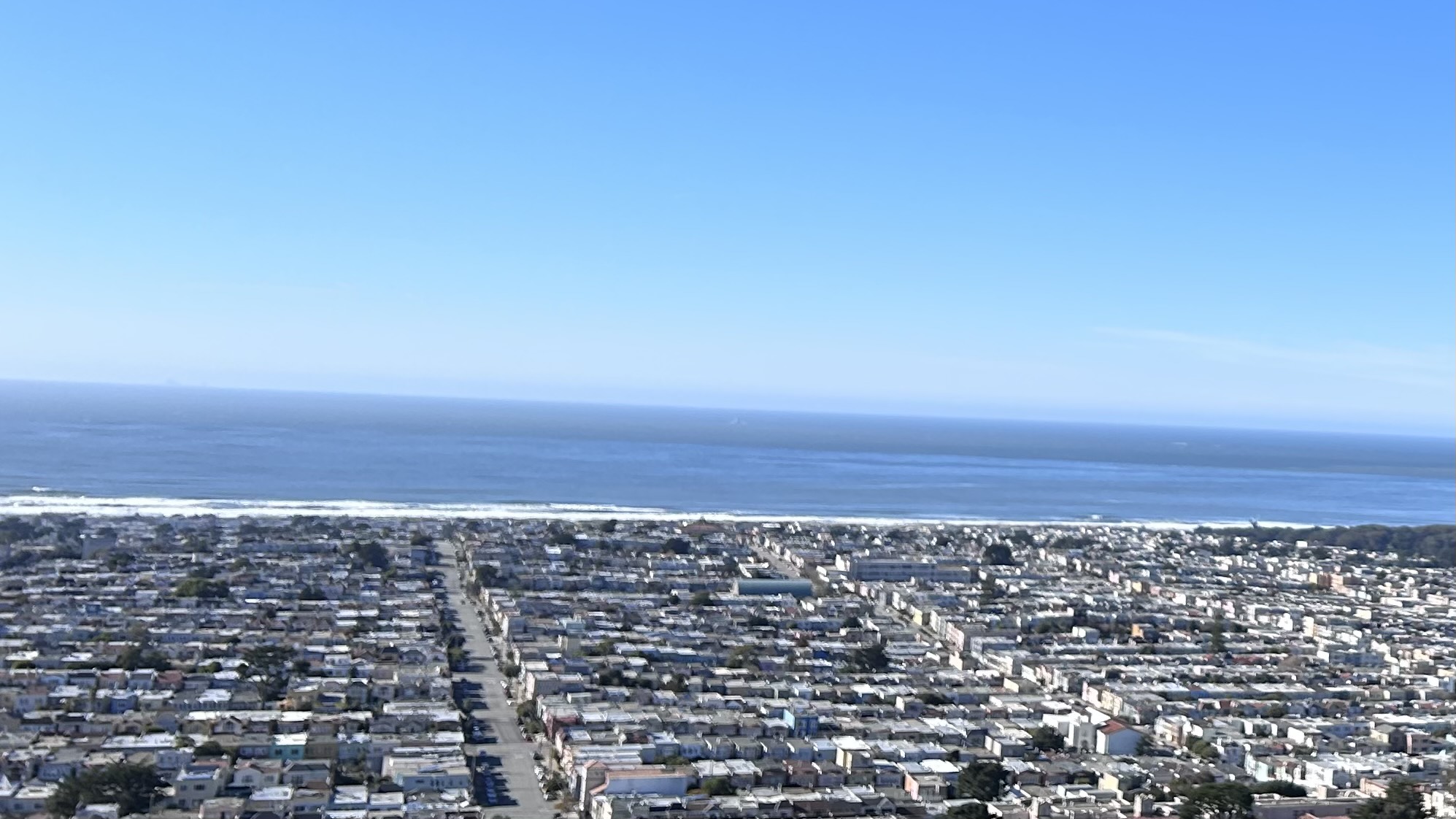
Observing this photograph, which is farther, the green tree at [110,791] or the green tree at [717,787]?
the green tree at [717,787]

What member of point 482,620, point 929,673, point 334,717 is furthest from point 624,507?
point 334,717

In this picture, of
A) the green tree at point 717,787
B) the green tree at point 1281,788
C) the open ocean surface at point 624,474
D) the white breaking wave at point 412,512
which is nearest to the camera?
the green tree at point 717,787

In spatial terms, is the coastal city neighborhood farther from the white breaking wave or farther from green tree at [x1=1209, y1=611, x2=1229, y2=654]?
the white breaking wave

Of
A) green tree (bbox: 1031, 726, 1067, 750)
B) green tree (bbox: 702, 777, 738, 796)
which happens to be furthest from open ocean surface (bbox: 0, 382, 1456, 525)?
green tree (bbox: 702, 777, 738, 796)

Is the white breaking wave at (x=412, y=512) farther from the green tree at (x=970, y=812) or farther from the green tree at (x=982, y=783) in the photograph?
the green tree at (x=970, y=812)

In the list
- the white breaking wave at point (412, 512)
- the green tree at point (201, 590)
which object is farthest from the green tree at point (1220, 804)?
the white breaking wave at point (412, 512)

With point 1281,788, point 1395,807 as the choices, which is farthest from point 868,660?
point 1395,807
